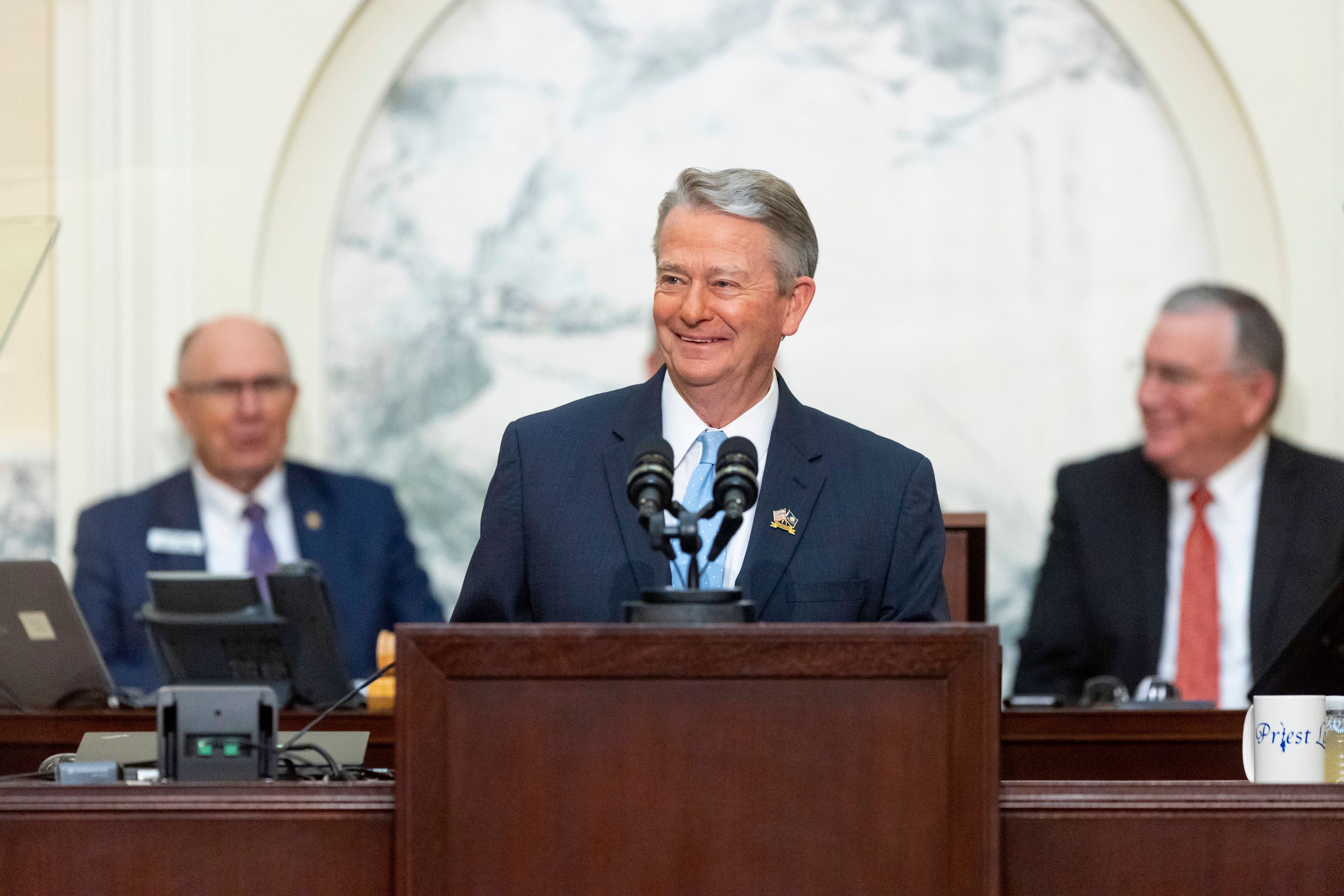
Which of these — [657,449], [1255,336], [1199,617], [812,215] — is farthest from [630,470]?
[1255,336]

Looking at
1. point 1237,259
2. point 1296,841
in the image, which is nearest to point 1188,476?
point 1237,259

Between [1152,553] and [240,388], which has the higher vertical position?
[240,388]

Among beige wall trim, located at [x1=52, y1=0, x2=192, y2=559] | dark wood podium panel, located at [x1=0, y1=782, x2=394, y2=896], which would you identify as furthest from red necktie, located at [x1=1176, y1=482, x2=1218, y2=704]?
dark wood podium panel, located at [x1=0, y1=782, x2=394, y2=896]

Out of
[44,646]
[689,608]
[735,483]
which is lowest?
[44,646]

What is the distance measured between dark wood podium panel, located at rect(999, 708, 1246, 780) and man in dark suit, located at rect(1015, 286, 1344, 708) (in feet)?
4.72

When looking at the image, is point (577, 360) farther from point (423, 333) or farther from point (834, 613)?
point (834, 613)

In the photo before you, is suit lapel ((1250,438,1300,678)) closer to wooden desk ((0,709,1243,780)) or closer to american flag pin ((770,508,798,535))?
wooden desk ((0,709,1243,780))

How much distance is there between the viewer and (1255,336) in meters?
4.29

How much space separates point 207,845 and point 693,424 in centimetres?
88

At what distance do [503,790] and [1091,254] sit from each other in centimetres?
351

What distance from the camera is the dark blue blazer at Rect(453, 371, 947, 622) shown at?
1.95 m

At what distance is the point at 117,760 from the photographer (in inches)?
74.3

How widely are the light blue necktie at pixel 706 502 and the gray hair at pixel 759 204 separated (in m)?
0.23

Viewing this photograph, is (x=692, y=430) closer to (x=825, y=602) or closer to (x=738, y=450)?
(x=825, y=602)
